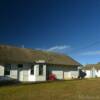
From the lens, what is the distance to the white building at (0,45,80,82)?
111 feet

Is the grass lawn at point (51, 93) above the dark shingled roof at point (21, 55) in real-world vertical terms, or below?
below

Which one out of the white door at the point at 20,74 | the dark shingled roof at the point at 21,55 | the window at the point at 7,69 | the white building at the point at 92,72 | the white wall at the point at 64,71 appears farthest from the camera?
the white building at the point at 92,72

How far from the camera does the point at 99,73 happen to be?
77.5 metres

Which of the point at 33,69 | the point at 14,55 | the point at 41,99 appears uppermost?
the point at 14,55

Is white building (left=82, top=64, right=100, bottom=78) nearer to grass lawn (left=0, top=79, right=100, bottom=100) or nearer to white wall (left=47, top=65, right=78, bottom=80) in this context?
white wall (left=47, top=65, right=78, bottom=80)

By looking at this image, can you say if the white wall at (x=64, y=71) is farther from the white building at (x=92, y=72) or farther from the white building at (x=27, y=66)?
the white building at (x=92, y=72)

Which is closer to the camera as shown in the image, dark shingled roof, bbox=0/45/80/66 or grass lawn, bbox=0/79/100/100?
grass lawn, bbox=0/79/100/100

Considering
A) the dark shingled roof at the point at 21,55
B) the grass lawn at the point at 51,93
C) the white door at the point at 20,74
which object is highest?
the dark shingled roof at the point at 21,55

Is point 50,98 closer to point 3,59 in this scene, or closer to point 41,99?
point 41,99

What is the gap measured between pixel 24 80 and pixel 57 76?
822 cm

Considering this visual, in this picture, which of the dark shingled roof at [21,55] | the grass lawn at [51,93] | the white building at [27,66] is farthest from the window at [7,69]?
the grass lawn at [51,93]

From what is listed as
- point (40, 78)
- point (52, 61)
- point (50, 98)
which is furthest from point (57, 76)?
point (50, 98)

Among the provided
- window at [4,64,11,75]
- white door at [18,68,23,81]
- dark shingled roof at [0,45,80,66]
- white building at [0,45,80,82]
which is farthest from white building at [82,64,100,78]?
window at [4,64,11,75]

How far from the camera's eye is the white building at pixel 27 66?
33.8 meters
